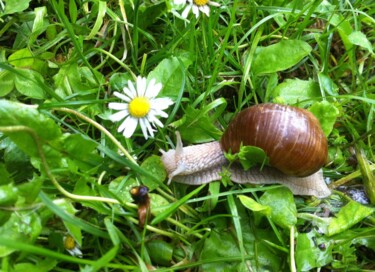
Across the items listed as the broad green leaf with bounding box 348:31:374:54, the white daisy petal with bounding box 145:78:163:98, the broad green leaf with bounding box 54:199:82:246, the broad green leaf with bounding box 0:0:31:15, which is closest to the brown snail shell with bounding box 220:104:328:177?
the white daisy petal with bounding box 145:78:163:98

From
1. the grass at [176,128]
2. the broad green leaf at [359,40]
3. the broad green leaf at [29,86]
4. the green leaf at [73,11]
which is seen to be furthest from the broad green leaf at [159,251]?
the broad green leaf at [359,40]

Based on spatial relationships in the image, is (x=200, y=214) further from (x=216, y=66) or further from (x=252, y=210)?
(x=216, y=66)

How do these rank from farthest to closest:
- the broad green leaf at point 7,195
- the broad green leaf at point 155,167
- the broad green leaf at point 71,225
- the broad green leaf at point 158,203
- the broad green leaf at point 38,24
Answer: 1. the broad green leaf at point 38,24
2. the broad green leaf at point 155,167
3. the broad green leaf at point 158,203
4. the broad green leaf at point 71,225
5. the broad green leaf at point 7,195

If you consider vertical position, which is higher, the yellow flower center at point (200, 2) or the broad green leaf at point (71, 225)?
the yellow flower center at point (200, 2)

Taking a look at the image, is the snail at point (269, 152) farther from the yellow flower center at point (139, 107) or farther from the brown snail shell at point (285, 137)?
the yellow flower center at point (139, 107)

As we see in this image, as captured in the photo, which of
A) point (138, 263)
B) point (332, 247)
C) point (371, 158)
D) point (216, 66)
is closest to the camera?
point (138, 263)

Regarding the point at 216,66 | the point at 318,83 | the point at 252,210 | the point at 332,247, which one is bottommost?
the point at 332,247

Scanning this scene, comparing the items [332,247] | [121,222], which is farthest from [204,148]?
[332,247]
